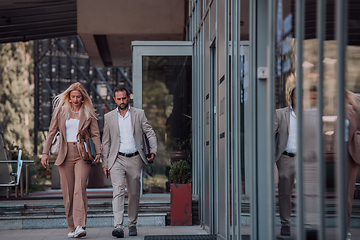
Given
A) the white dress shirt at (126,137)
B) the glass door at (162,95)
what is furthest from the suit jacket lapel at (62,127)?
the glass door at (162,95)

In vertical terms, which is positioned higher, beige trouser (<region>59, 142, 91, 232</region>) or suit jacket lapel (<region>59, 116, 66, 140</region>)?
suit jacket lapel (<region>59, 116, 66, 140</region>)

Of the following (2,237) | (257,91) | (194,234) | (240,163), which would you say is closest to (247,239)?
(240,163)

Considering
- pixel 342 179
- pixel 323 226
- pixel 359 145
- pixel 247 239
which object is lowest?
pixel 247 239

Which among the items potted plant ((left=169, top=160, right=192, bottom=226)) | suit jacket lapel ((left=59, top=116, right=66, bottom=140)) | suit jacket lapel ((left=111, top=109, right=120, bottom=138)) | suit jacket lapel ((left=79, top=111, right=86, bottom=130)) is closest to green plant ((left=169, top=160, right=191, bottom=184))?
potted plant ((left=169, top=160, right=192, bottom=226))

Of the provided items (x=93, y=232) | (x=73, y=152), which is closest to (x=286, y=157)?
(x=73, y=152)

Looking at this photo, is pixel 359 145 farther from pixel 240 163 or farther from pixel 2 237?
pixel 2 237

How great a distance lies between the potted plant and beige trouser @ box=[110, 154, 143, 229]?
1.05 metres

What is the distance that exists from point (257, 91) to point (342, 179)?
1.55 m

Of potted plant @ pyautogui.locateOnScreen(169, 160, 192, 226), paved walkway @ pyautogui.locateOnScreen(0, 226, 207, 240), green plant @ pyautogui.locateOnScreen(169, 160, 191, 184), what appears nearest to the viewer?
paved walkway @ pyautogui.locateOnScreen(0, 226, 207, 240)

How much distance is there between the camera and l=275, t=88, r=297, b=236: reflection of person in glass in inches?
102

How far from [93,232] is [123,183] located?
996mm

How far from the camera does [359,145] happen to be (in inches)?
78.2

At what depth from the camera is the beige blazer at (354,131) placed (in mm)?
1960

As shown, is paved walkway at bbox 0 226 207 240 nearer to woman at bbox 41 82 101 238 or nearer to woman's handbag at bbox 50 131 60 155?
woman at bbox 41 82 101 238
